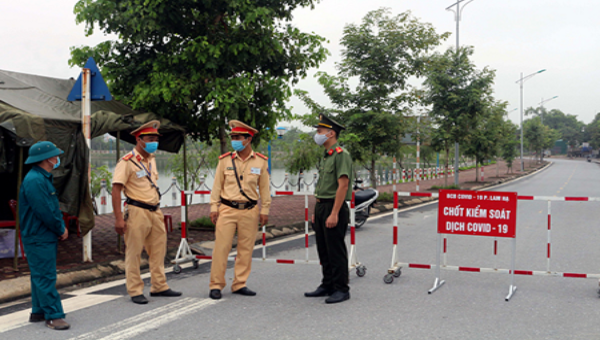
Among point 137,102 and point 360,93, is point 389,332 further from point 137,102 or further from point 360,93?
point 360,93

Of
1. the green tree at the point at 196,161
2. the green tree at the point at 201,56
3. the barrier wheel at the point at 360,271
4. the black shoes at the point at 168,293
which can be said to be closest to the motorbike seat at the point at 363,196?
the green tree at the point at 201,56

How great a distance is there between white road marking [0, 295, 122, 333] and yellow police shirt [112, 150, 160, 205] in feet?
3.84

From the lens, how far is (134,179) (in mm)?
5469

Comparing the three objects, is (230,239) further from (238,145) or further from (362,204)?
(362,204)

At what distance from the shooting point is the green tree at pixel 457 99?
22125 millimetres

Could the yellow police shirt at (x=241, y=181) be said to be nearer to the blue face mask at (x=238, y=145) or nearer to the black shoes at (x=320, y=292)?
the blue face mask at (x=238, y=145)

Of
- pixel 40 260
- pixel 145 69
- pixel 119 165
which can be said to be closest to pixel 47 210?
pixel 40 260

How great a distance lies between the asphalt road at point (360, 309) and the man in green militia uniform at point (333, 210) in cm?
21

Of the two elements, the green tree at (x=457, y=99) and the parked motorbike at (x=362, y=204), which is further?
the green tree at (x=457, y=99)

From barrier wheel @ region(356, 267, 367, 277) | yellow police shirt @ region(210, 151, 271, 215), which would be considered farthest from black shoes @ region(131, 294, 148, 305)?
barrier wheel @ region(356, 267, 367, 277)

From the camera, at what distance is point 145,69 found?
9602mm

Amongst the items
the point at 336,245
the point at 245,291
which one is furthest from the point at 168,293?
the point at 336,245

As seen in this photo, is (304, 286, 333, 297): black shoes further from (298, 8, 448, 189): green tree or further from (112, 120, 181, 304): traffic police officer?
(298, 8, 448, 189): green tree

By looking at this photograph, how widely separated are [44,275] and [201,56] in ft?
18.0
